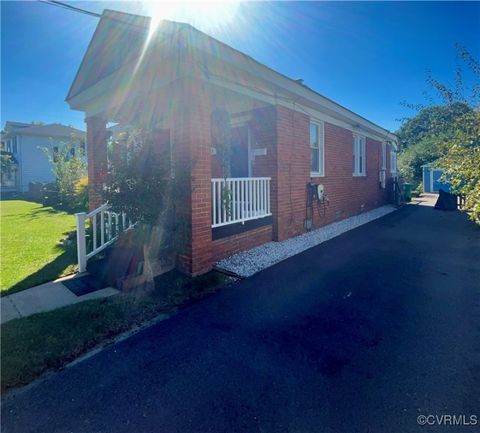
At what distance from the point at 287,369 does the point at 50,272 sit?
15.2 ft

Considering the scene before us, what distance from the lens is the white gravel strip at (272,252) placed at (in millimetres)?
5172

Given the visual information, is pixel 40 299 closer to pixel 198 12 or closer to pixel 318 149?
pixel 198 12

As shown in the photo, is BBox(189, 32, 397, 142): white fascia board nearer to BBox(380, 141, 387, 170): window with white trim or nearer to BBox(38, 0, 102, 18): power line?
BBox(38, 0, 102, 18): power line

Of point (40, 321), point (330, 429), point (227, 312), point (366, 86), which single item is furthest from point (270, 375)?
point (366, 86)

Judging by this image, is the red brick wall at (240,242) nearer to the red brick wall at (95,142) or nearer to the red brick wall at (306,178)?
the red brick wall at (306,178)

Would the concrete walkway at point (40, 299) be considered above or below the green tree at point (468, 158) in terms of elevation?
below

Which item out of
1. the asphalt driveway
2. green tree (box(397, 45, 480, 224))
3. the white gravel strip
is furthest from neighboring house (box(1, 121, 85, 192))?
the asphalt driveway

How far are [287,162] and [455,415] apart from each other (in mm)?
5748

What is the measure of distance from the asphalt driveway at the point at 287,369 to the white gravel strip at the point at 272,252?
0.76 metres

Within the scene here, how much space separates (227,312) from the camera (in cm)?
358

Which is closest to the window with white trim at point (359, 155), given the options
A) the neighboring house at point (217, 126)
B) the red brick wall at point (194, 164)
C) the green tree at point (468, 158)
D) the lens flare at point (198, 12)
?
the neighboring house at point (217, 126)

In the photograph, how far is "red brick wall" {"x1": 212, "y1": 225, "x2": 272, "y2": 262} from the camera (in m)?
5.41

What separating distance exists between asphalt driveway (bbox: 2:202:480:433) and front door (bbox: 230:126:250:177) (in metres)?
4.31

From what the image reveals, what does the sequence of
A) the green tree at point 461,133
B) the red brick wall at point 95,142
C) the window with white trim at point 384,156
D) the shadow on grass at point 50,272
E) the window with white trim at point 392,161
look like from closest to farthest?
the shadow on grass at point 50,272, the green tree at point 461,133, the red brick wall at point 95,142, the window with white trim at point 384,156, the window with white trim at point 392,161
